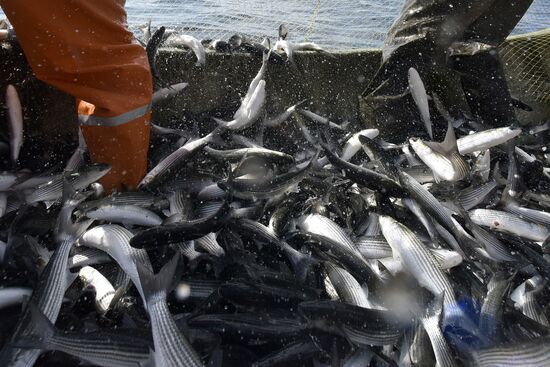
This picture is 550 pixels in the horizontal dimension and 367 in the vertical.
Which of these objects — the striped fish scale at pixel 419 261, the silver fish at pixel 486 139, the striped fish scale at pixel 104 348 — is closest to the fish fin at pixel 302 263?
the striped fish scale at pixel 419 261

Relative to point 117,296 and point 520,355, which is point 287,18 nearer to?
point 117,296

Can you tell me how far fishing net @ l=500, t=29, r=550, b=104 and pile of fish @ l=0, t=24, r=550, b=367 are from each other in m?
2.26

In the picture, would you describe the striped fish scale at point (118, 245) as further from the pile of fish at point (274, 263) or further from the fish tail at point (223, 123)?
the fish tail at point (223, 123)

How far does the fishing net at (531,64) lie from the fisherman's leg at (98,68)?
475 centimetres

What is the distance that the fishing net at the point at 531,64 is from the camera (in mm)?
5914

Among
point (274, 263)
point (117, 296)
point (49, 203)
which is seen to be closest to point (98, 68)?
point (49, 203)

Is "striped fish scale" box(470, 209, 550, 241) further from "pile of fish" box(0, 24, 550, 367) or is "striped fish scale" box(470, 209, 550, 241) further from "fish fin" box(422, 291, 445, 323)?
"fish fin" box(422, 291, 445, 323)

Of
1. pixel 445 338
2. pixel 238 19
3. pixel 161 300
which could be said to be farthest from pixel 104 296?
pixel 238 19

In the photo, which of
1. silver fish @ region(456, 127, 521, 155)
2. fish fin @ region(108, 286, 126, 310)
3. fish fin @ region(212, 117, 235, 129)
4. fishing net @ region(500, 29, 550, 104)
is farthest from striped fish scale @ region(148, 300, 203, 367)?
fishing net @ region(500, 29, 550, 104)

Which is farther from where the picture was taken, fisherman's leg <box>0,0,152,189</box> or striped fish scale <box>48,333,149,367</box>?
fisherman's leg <box>0,0,152,189</box>

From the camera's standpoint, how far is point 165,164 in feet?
11.8

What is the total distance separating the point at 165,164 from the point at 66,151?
49.5 inches

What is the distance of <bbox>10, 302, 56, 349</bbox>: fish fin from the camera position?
2.17 m

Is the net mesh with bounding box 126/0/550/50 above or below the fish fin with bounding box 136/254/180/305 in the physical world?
below
